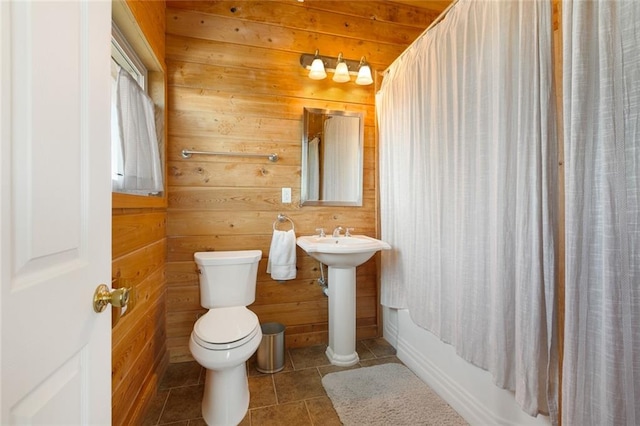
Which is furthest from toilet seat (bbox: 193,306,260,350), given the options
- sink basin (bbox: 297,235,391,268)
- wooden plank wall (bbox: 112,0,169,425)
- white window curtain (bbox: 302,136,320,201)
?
white window curtain (bbox: 302,136,320,201)

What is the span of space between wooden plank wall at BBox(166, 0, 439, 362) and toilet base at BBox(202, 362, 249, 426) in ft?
2.13

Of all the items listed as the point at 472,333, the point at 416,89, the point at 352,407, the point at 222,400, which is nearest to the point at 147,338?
the point at 222,400

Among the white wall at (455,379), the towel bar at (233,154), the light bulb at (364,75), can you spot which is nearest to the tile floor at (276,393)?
the white wall at (455,379)

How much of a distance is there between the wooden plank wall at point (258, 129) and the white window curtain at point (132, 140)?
1.26 ft

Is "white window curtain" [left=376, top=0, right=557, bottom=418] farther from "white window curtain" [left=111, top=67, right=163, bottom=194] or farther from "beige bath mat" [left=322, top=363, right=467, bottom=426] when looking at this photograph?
"white window curtain" [left=111, top=67, right=163, bottom=194]

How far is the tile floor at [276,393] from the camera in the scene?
1465 mm

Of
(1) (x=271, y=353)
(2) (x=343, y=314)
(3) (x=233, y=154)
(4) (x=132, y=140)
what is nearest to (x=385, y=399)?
(2) (x=343, y=314)

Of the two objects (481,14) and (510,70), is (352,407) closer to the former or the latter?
(510,70)

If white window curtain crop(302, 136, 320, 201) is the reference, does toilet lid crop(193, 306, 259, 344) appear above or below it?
below

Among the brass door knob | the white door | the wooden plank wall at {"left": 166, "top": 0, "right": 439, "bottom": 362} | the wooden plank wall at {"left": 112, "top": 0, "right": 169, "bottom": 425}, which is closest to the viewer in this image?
the white door

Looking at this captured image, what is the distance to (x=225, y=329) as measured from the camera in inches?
58.4

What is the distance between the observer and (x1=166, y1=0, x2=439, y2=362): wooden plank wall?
6.50ft

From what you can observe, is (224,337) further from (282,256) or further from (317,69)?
(317,69)

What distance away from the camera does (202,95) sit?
6.57 ft
